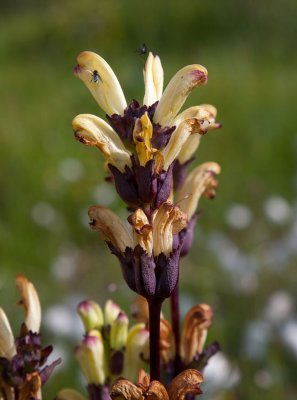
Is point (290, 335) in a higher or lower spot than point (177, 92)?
higher

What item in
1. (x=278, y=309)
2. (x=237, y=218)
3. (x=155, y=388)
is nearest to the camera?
(x=155, y=388)

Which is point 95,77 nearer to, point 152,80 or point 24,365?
point 152,80

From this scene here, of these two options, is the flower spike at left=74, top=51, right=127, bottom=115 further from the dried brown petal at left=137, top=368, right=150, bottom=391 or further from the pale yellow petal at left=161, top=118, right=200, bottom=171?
the dried brown petal at left=137, top=368, right=150, bottom=391

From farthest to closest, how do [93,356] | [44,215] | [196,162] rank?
[196,162] < [44,215] < [93,356]

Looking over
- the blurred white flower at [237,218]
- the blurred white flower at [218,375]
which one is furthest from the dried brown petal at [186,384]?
the blurred white flower at [237,218]

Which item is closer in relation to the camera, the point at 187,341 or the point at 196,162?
the point at 187,341

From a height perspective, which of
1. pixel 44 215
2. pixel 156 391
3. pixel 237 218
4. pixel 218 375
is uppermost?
pixel 44 215

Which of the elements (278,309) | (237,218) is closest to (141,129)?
(278,309)
